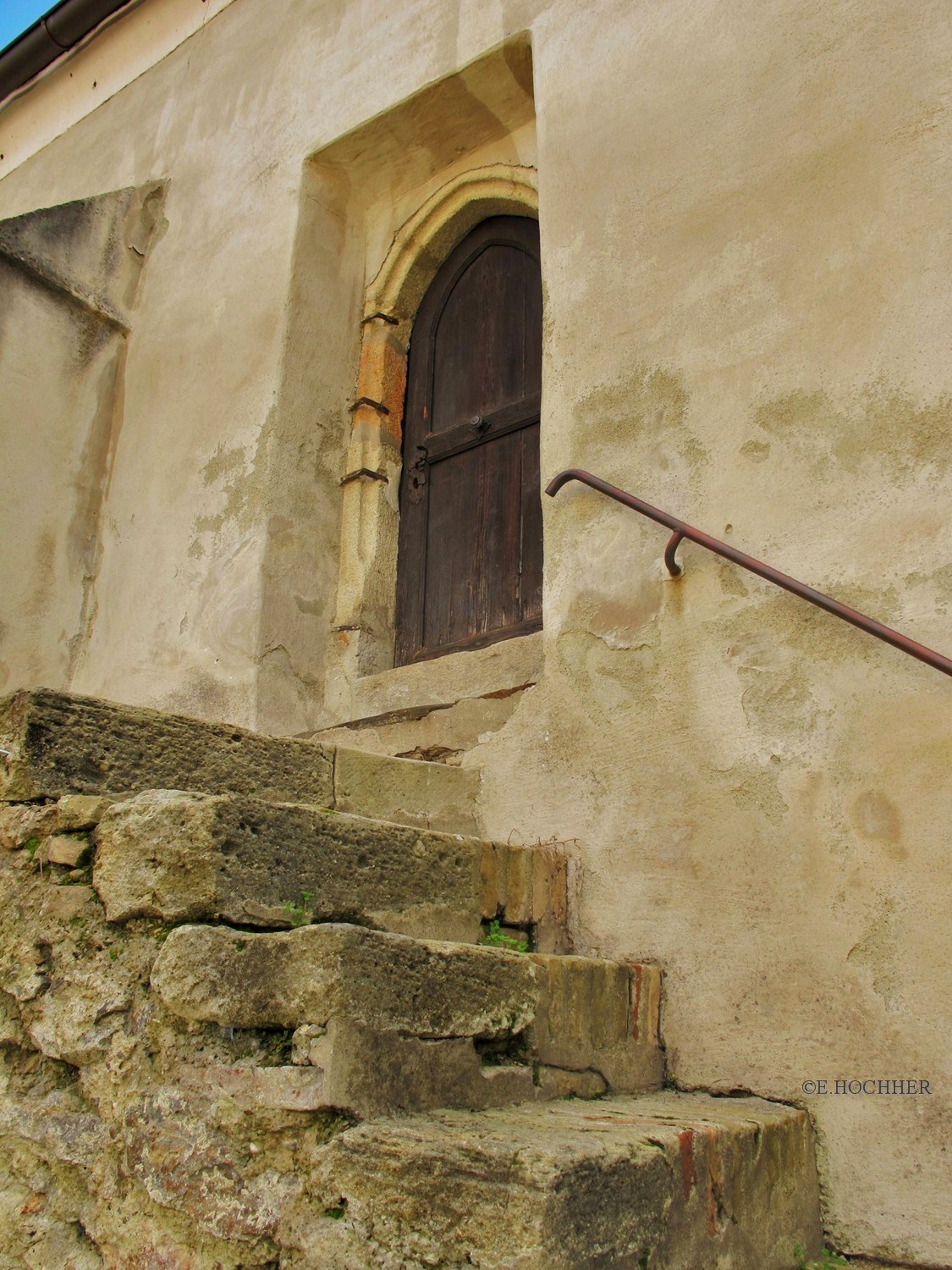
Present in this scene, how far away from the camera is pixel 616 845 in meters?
3.27

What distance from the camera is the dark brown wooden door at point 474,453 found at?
4.59 metres

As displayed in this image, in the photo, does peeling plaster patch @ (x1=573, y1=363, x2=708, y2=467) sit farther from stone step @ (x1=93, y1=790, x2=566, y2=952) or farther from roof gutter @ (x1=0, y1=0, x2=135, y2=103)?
roof gutter @ (x1=0, y1=0, x2=135, y2=103)

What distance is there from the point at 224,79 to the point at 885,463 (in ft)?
15.0

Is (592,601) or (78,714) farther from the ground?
(592,601)

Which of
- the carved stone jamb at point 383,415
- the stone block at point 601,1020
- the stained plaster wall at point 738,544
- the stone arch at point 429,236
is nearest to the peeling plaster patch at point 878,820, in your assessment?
the stained plaster wall at point 738,544

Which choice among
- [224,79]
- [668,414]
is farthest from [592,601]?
[224,79]

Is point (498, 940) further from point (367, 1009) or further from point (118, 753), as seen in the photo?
point (118, 753)

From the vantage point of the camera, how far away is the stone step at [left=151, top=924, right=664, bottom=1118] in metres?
2.07

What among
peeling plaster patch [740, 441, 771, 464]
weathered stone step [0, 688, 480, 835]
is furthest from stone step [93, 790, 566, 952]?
peeling plaster patch [740, 441, 771, 464]

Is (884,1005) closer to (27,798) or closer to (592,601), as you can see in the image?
(592,601)

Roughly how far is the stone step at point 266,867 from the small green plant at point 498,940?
4.5 inches

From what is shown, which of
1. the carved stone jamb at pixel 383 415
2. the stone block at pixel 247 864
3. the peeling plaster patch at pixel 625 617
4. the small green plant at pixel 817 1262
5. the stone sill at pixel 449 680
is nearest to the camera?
the stone block at pixel 247 864

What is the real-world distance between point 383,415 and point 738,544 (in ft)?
7.87

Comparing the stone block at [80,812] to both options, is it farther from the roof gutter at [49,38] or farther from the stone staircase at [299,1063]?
the roof gutter at [49,38]
